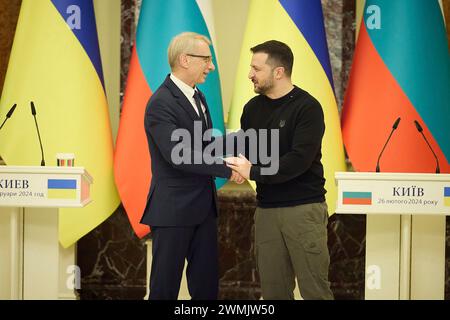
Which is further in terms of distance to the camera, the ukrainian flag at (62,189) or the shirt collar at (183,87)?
the ukrainian flag at (62,189)

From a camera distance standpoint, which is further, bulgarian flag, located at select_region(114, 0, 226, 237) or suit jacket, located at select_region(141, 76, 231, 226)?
bulgarian flag, located at select_region(114, 0, 226, 237)

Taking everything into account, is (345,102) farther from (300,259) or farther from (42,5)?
(42,5)

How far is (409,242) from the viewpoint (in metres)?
3.63

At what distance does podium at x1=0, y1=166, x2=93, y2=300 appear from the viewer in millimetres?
3402

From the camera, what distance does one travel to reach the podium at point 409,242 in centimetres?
337

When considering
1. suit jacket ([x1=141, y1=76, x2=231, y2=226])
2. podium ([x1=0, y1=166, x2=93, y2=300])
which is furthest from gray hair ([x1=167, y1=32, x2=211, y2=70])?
podium ([x1=0, y1=166, x2=93, y2=300])

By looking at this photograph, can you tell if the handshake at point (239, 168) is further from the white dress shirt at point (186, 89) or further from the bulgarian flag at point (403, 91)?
the bulgarian flag at point (403, 91)

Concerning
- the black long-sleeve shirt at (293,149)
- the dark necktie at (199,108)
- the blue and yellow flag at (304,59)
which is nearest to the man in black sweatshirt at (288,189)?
the black long-sleeve shirt at (293,149)

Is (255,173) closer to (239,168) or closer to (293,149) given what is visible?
(239,168)

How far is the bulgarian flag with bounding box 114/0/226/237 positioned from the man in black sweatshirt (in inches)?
38.8

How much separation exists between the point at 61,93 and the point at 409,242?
6.95 feet

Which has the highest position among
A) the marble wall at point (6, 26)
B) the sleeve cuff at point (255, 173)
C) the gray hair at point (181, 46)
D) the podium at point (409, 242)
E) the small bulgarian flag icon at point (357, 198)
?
the marble wall at point (6, 26)

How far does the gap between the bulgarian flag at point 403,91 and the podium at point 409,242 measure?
337mm

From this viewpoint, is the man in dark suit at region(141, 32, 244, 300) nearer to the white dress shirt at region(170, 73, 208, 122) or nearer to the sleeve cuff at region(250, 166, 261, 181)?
the white dress shirt at region(170, 73, 208, 122)
